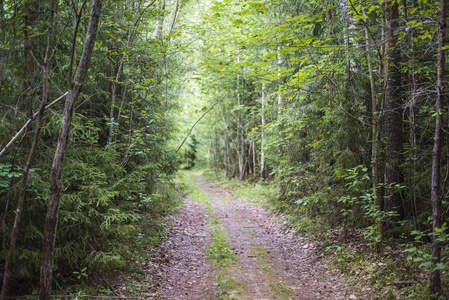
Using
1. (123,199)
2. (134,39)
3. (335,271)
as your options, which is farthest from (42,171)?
(335,271)

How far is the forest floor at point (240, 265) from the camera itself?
518cm

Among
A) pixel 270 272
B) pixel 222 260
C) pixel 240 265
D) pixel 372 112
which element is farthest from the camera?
pixel 222 260

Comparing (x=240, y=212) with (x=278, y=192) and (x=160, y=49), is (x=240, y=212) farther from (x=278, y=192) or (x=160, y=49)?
(x=160, y=49)

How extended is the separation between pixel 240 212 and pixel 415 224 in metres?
7.92

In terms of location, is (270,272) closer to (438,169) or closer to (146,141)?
(438,169)

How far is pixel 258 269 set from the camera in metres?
6.16

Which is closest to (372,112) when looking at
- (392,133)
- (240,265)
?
(392,133)

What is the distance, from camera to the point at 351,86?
6375 mm

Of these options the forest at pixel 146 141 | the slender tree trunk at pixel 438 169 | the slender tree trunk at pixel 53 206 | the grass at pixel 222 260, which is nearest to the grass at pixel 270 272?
the grass at pixel 222 260

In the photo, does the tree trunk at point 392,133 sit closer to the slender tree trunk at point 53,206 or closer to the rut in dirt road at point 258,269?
the rut in dirt road at point 258,269

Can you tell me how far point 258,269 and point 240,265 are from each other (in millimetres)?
458

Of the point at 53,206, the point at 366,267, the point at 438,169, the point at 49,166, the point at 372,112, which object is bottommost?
the point at 366,267

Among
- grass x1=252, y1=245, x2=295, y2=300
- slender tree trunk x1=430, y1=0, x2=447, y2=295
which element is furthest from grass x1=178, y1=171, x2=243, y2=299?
slender tree trunk x1=430, y1=0, x2=447, y2=295

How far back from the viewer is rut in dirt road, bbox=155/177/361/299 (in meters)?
5.14
